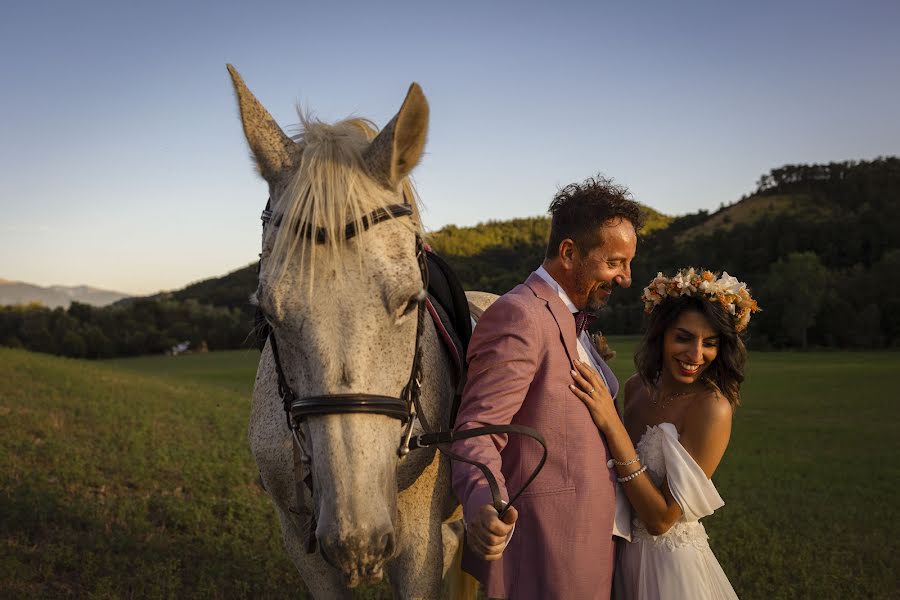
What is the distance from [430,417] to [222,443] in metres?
9.68

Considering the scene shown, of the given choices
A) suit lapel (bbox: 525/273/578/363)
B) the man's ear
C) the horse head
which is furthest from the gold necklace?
the horse head

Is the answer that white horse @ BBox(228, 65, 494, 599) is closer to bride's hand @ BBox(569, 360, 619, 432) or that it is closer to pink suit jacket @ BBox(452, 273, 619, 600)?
pink suit jacket @ BBox(452, 273, 619, 600)

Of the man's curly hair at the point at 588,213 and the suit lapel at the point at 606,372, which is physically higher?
the man's curly hair at the point at 588,213

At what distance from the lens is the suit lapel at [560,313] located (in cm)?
237

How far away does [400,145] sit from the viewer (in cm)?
210

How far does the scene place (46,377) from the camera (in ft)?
48.0

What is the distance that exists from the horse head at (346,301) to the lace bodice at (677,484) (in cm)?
137

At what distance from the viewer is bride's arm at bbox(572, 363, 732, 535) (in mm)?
2377

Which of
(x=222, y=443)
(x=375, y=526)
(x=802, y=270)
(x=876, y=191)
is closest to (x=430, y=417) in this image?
(x=375, y=526)

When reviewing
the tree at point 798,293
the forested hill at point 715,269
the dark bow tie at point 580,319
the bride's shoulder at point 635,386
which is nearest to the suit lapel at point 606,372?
the dark bow tie at point 580,319

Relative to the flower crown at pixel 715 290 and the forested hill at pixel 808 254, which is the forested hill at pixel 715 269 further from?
the flower crown at pixel 715 290

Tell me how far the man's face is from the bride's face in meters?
0.63

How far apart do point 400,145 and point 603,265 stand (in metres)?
0.98

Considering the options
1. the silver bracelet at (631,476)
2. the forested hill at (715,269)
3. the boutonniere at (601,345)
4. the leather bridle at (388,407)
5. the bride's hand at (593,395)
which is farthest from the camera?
the forested hill at (715,269)
